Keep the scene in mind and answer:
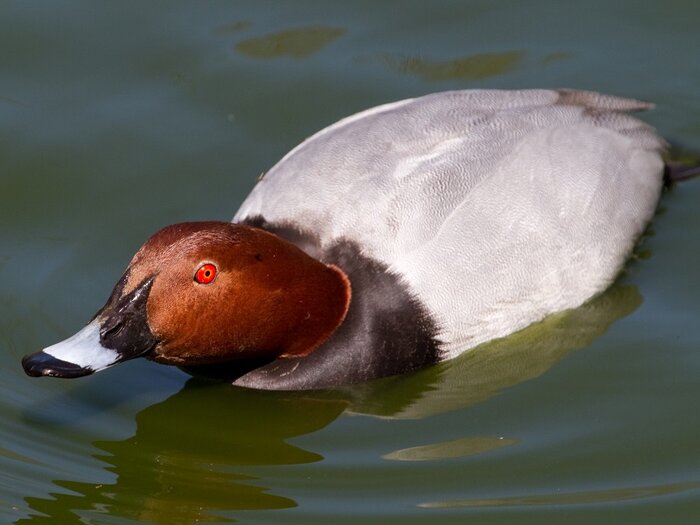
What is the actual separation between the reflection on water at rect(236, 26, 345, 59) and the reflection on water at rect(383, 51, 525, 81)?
43cm

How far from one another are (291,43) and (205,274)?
320 cm

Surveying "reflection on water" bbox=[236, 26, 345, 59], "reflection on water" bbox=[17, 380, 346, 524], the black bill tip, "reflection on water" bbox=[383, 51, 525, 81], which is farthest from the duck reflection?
"reflection on water" bbox=[236, 26, 345, 59]

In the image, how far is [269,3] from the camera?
8.45 m

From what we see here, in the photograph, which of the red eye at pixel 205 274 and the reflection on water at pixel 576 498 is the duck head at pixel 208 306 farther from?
the reflection on water at pixel 576 498

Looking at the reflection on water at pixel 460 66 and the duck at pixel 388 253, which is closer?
the duck at pixel 388 253

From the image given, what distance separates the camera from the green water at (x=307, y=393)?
5.18 metres

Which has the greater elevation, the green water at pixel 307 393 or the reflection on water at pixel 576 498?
the green water at pixel 307 393

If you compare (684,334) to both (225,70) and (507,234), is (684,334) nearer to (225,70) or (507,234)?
(507,234)

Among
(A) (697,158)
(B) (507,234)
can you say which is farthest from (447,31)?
(B) (507,234)

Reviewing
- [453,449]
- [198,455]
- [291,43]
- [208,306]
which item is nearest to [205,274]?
[208,306]

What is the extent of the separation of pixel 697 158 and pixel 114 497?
3.75m

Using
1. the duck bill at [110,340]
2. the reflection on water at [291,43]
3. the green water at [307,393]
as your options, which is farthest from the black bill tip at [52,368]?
the reflection on water at [291,43]

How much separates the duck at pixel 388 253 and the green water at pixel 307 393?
213 mm

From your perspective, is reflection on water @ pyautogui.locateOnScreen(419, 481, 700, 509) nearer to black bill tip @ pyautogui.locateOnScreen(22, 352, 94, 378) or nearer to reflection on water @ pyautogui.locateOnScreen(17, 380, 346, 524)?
reflection on water @ pyautogui.locateOnScreen(17, 380, 346, 524)
